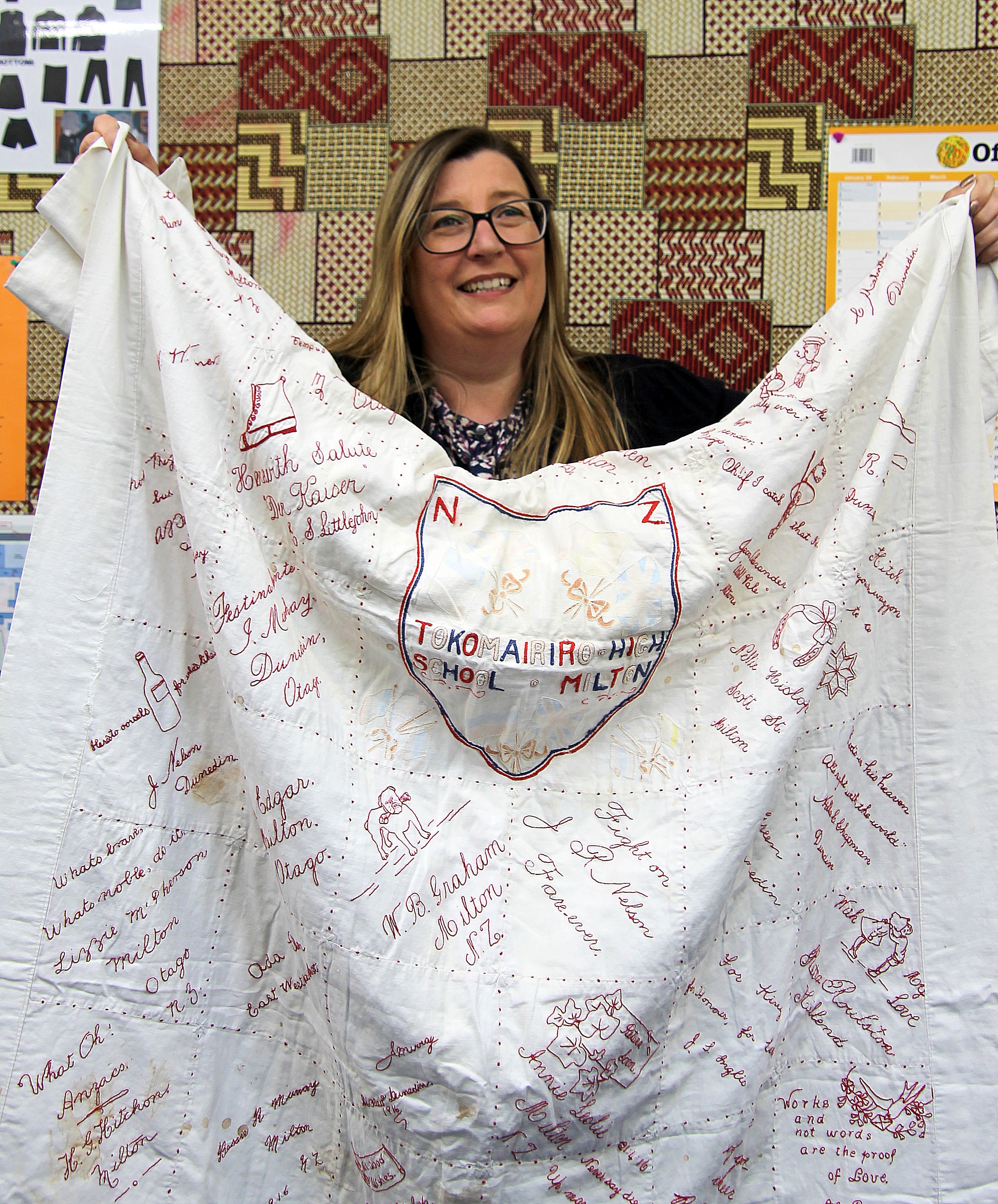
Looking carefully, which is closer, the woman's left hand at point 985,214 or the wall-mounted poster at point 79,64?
the woman's left hand at point 985,214

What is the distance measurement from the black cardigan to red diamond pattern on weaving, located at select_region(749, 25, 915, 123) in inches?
15.7

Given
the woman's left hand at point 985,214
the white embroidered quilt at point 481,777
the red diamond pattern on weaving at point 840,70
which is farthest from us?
the red diamond pattern on weaving at point 840,70

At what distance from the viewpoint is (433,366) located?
1.16 m

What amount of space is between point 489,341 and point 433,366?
0.09 meters

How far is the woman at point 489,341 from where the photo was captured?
1.09 m

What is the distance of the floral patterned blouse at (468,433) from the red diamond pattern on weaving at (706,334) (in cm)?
24

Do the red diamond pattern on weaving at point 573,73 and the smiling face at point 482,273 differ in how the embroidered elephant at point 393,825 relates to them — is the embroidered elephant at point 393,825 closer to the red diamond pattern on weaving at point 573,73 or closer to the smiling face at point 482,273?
the smiling face at point 482,273

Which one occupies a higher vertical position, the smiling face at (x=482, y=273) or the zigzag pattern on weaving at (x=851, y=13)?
the zigzag pattern on weaving at (x=851, y=13)

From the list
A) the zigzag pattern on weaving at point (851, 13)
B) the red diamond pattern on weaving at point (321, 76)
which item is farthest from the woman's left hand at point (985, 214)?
the red diamond pattern on weaving at point (321, 76)

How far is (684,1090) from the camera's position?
Answer: 0.81 m

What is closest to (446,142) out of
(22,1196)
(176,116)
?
(176,116)

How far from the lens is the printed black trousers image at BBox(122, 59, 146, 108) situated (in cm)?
126

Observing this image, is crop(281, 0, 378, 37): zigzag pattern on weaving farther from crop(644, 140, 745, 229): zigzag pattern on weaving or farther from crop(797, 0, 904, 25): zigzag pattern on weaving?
crop(797, 0, 904, 25): zigzag pattern on weaving

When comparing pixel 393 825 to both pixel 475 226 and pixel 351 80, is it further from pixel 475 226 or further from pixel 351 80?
pixel 351 80
